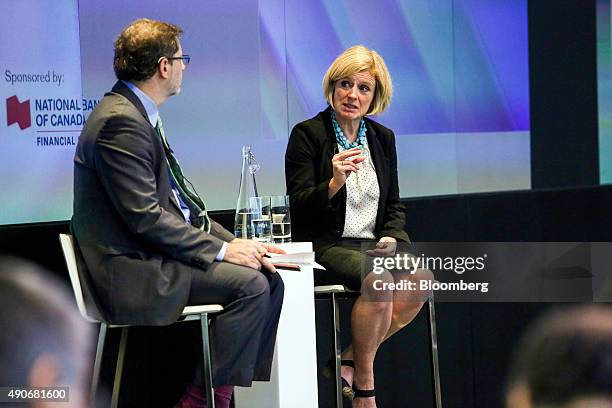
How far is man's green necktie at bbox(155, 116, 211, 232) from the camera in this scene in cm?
348

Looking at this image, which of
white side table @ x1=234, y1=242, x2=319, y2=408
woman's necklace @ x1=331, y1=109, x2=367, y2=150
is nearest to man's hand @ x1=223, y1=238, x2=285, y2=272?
white side table @ x1=234, y1=242, x2=319, y2=408

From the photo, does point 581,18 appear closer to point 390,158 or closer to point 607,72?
point 607,72

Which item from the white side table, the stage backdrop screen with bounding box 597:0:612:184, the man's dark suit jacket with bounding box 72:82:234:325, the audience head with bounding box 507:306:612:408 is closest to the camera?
the man's dark suit jacket with bounding box 72:82:234:325

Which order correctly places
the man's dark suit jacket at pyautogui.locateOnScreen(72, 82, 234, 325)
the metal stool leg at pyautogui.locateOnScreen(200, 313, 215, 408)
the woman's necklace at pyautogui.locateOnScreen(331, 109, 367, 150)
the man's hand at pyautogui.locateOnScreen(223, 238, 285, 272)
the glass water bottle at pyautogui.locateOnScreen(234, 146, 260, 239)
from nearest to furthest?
the man's dark suit jacket at pyautogui.locateOnScreen(72, 82, 234, 325)
the metal stool leg at pyautogui.locateOnScreen(200, 313, 215, 408)
the man's hand at pyautogui.locateOnScreen(223, 238, 285, 272)
the glass water bottle at pyautogui.locateOnScreen(234, 146, 260, 239)
the woman's necklace at pyautogui.locateOnScreen(331, 109, 367, 150)

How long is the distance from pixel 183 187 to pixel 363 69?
100 cm

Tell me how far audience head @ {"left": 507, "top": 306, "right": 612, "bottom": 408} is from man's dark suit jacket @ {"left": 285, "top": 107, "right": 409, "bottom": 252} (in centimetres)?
67

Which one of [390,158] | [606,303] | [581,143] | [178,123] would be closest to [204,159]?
[178,123]

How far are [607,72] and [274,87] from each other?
207 centimetres

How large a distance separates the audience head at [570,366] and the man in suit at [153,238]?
3.34 feet

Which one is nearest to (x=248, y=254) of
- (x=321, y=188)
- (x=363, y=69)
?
(x=321, y=188)

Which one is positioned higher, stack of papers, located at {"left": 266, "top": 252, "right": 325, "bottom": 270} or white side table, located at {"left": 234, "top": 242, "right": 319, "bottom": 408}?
stack of papers, located at {"left": 266, "top": 252, "right": 325, "bottom": 270}

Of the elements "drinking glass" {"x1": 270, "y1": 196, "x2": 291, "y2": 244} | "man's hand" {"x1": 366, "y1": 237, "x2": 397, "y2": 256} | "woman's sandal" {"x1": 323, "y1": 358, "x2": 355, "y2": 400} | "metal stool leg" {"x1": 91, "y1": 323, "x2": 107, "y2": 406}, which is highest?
"drinking glass" {"x1": 270, "y1": 196, "x2": 291, "y2": 244}

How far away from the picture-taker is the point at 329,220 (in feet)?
13.3

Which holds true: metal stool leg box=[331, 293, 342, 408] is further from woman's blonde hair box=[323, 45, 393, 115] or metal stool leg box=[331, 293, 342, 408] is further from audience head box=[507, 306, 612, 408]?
woman's blonde hair box=[323, 45, 393, 115]
